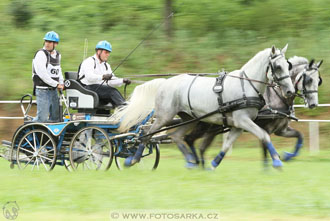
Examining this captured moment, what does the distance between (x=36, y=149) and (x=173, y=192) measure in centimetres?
341

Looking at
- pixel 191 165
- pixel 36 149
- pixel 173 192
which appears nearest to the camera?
pixel 173 192

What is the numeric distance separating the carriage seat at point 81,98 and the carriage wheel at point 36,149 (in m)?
0.66

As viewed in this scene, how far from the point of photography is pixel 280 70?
340 inches

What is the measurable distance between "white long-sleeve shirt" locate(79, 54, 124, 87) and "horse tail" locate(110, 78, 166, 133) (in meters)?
0.39

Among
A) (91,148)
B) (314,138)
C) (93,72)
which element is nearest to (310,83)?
(93,72)

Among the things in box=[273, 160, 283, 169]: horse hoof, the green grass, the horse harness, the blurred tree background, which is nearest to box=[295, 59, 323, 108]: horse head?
the horse harness

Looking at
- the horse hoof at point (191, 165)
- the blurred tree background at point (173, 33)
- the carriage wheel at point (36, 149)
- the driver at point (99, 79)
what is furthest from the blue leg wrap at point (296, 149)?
the blurred tree background at point (173, 33)

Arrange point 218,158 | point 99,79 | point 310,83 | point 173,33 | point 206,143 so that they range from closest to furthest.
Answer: point 218,158, point 310,83, point 99,79, point 206,143, point 173,33

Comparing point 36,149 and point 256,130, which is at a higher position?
point 256,130

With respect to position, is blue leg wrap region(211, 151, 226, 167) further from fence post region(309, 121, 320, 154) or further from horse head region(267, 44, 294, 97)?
fence post region(309, 121, 320, 154)

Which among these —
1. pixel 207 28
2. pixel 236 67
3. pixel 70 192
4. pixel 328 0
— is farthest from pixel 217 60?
pixel 70 192

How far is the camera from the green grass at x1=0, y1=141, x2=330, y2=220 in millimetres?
6109

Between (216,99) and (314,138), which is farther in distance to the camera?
(314,138)

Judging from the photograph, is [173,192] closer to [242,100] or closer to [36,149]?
[242,100]
